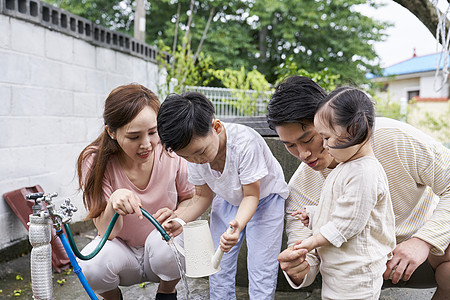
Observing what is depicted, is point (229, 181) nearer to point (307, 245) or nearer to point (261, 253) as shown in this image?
point (261, 253)

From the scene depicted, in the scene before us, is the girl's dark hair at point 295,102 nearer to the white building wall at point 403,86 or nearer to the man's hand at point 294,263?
the man's hand at point 294,263

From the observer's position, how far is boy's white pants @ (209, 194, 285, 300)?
6.42 ft

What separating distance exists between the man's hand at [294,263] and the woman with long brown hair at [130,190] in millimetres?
595

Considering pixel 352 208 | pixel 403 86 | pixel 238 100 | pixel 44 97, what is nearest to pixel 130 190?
pixel 352 208

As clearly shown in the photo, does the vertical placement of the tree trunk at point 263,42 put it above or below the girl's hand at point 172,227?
above

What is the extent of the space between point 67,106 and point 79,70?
404 millimetres

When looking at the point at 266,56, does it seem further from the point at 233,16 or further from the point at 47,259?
the point at 47,259

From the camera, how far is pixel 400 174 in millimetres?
1712

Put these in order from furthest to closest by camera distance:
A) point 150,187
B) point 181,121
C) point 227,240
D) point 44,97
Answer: point 44,97, point 150,187, point 181,121, point 227,240

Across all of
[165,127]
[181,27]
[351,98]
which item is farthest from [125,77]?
[181,27]

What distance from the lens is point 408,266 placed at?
1608 millimetres

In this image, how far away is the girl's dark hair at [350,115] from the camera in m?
1.38

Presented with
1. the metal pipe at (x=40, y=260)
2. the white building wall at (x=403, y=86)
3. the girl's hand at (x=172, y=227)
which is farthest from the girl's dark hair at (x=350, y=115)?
the white building wall at (x=403, y=86)

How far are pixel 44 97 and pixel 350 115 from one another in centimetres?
288
